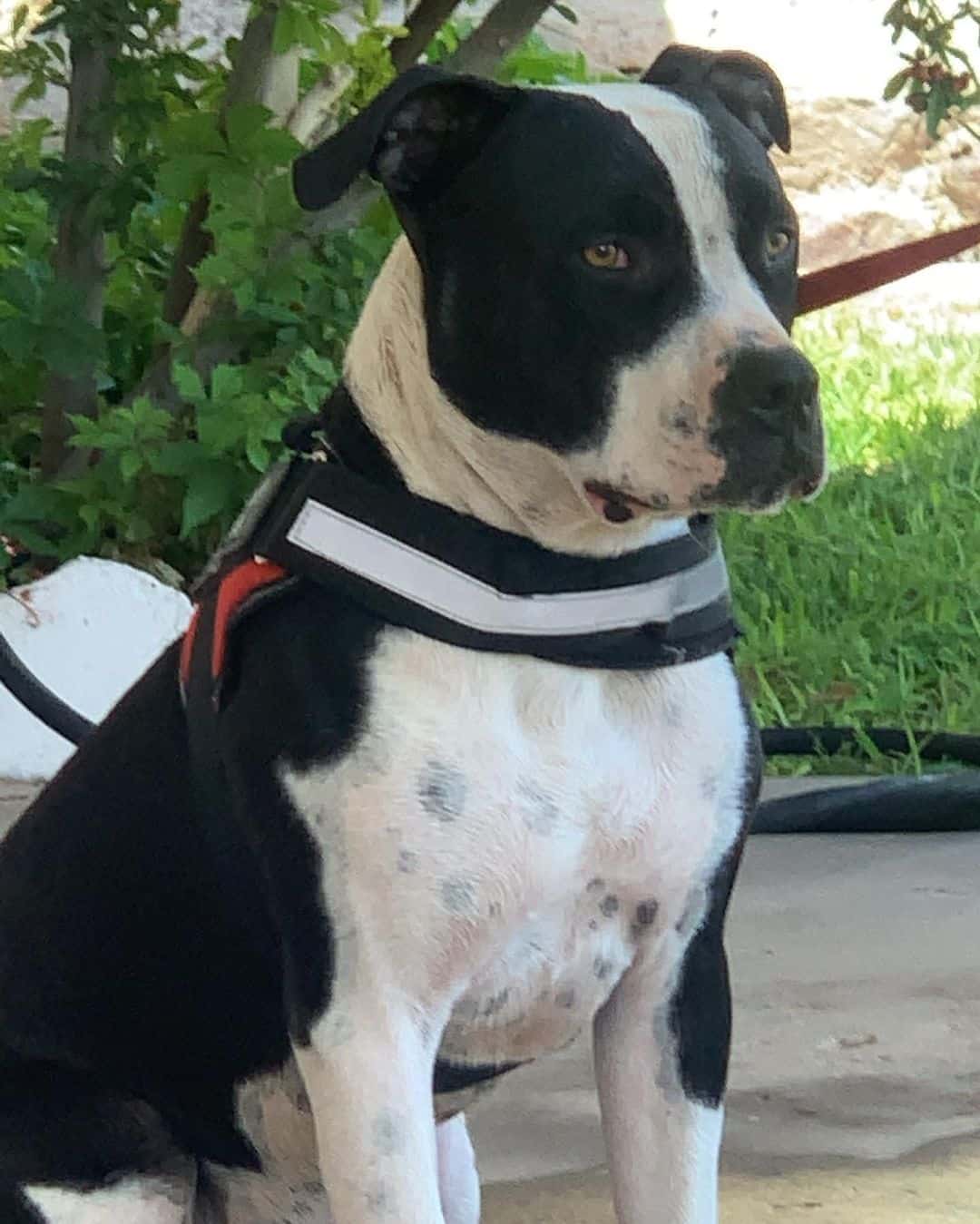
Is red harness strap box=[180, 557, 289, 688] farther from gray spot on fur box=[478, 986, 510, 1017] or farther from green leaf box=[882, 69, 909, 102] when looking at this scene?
Result: green leaf box=[882, 69, 909, 102]

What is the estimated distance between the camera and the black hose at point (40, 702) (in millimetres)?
2562

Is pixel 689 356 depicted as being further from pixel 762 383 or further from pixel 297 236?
pixel 297 236

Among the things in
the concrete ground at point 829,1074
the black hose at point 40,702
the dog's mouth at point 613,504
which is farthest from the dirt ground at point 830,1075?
the dog's mouth at point 613,504

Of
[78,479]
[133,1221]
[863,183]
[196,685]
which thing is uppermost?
[196,685]

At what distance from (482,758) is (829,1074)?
1.18 meters

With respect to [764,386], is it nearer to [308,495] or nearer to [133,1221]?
[308,495]

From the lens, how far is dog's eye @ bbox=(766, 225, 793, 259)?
1.63 meters

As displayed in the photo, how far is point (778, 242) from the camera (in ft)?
5.41

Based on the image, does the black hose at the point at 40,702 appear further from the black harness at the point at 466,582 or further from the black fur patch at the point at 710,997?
the black fur patch at the point at 710,997

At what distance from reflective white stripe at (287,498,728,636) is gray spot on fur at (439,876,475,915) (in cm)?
21

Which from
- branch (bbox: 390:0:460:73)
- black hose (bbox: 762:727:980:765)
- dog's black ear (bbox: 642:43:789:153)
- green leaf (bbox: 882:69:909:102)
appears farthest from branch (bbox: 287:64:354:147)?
dog's black ear (bbox: 642:43:789:153)

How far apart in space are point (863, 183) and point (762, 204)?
6605 mm

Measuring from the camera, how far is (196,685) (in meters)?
1.74

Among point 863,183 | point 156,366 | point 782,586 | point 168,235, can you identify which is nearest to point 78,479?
point 156,366
